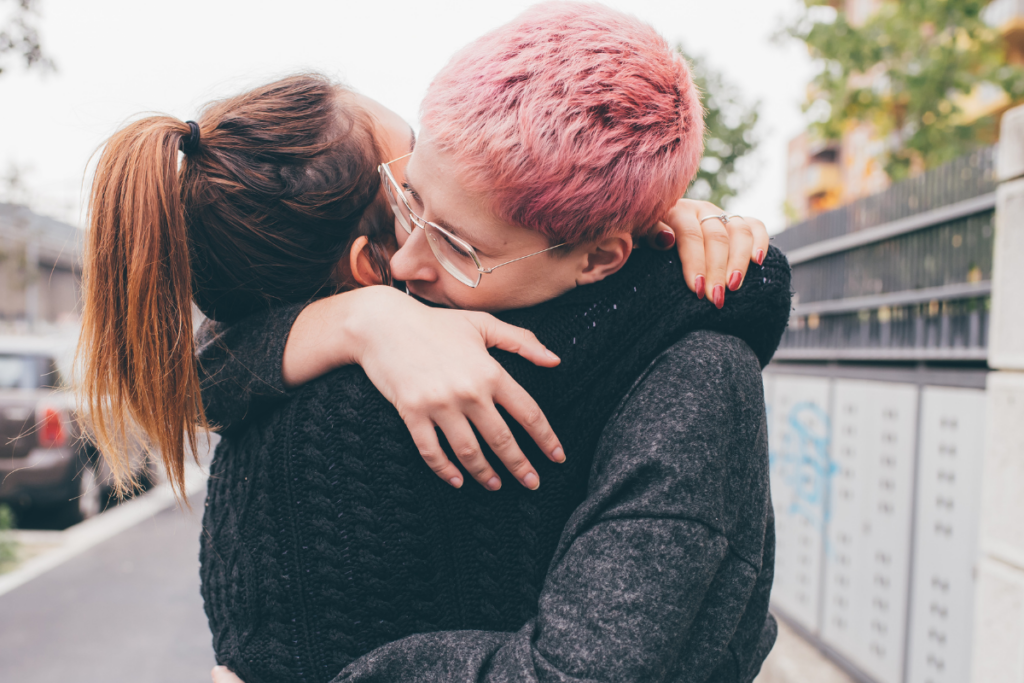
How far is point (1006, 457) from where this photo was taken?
7.57ft

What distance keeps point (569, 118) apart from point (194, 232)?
73 centimetres

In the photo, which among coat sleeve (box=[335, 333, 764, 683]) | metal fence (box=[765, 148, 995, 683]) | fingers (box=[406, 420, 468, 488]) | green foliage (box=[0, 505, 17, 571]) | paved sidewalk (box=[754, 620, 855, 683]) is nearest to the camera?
coat sleeve (box=[335, 333, 764, 683])

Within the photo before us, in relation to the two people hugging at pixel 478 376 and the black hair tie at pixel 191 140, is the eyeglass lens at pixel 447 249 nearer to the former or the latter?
the two people hugging at pixel 478 376

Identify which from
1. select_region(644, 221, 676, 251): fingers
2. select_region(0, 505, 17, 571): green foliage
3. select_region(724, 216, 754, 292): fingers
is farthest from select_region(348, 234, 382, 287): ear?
select_region(0, 505, 17, 571): green foliage

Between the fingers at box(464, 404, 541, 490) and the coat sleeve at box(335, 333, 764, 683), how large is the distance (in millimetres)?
98

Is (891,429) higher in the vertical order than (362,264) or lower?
lower

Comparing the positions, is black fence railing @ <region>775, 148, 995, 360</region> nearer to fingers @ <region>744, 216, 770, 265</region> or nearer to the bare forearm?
fingers @ <region>744, 216, 770, 265</region>

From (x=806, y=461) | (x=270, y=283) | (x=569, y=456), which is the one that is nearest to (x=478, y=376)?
(x=569, y=456)

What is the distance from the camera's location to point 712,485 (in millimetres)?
931

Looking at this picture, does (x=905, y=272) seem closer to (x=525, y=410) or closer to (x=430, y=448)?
(x=525, y=410)

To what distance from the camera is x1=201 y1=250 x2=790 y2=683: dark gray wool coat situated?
931 mm

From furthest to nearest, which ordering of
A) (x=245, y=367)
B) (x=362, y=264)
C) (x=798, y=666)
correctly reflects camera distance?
(x=798, y=666) < (x=362, y=264) < (x=245, y=367)

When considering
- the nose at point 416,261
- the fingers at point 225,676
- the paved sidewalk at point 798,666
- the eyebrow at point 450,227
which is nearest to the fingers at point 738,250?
the eyebrow at point 450,227

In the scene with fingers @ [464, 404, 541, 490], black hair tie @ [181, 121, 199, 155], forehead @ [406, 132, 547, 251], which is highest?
black hair tie @ [181, 121, 199, 155]
